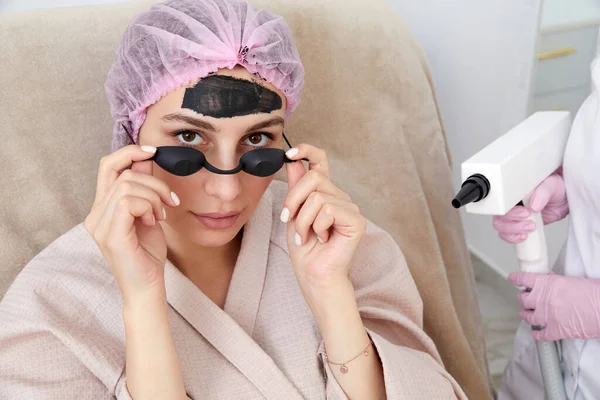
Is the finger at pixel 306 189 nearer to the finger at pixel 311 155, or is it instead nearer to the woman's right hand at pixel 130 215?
the finger at pixel 311 155

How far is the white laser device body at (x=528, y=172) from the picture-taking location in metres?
1.20

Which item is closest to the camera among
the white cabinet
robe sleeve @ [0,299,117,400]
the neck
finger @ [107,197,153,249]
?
finger @ [107,197,153,249]

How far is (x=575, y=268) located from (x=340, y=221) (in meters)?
0.61

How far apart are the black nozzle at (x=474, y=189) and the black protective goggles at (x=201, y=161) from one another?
0.33 metres

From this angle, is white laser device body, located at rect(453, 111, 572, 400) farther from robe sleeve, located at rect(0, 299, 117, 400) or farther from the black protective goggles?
robe sleeve, located at rect(0, 299, 117, 400)

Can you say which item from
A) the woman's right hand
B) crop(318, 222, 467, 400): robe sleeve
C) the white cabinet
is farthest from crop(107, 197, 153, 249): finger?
the white cabinet

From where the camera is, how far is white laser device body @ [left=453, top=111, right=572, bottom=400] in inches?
47.3

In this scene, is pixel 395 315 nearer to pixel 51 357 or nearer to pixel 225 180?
pixel 225 180

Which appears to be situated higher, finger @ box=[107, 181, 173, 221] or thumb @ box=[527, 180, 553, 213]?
finger @ box=[107, 181, 173, 221]

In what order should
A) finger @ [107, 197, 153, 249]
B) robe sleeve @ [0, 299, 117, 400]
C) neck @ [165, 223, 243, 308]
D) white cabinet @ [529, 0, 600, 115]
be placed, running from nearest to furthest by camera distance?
1. finger @ [107, 197, 153, 249]
2. robe sleeve @ [0, 299, 117, 400]
3. neck @ [165, 223, 243, 308]
4. white cabinet @ [529, 0, 600, 115]

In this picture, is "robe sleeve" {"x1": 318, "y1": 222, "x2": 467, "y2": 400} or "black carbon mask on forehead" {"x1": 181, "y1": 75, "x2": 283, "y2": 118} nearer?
"black carbon mask on forehead" {"x1": 181, "y1": 75, "x2": 283, "y2": 118}

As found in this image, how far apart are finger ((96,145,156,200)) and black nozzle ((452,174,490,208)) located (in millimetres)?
554

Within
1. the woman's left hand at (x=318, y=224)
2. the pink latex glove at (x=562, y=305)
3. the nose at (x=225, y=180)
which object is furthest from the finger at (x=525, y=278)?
the nose at (x=225, y=180)

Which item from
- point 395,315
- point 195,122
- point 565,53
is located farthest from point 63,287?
point 565,53
